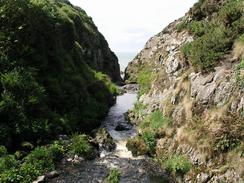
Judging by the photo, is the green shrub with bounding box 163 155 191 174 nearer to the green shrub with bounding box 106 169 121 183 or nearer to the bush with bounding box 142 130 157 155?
the bush with bounding box 142 130 157 155

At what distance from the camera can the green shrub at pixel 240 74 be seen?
26.1 metres

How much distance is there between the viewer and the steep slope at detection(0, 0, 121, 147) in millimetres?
32438

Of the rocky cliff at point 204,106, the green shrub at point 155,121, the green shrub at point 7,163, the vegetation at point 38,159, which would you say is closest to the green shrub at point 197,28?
the rocky cliff at point 204,106

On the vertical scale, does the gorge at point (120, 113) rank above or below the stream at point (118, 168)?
above

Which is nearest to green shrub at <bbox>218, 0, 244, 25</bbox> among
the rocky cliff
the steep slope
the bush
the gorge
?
the rocky cliff

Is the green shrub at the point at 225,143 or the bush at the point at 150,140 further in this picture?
the bush at the point at 150,140

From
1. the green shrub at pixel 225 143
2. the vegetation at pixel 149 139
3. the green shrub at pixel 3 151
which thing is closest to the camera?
the green shrub at pixel 225 143

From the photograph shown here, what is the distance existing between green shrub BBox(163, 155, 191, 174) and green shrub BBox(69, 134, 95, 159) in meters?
6.54

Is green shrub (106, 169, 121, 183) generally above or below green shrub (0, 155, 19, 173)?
below

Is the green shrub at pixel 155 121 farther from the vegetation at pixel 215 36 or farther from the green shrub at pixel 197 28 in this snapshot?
the green shrub at pixel 197 28

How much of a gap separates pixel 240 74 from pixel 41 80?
19954mm

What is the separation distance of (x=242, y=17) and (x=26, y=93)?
20.0 meters

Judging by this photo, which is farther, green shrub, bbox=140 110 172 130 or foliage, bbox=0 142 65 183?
green shrub, bbox=140 110 172 130

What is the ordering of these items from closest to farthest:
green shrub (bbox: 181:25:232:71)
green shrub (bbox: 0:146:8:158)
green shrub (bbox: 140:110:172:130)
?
green shrub (bbox: 0:146:8:158) → green shrub (bbox: 181:25:232:71) → green shrub (bbox: 140:110:172:130)
